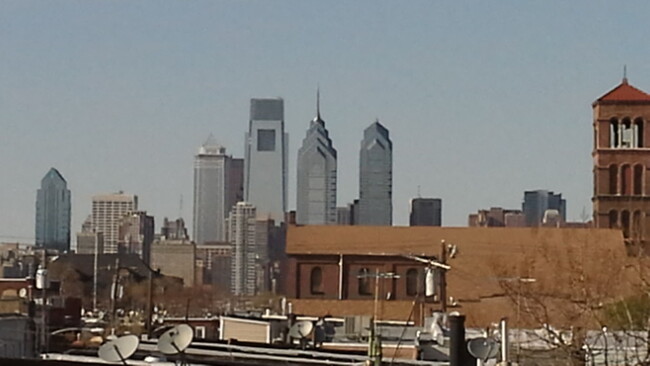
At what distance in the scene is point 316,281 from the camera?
316ft

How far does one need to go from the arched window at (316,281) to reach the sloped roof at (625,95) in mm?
19070

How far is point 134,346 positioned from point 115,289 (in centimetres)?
3997

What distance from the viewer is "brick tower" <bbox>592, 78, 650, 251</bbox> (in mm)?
97188

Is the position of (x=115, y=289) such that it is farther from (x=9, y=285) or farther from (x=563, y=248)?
(x=563, y=248)

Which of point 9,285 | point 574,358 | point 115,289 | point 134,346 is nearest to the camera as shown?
point 134,346

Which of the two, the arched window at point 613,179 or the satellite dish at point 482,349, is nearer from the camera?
the satellite dish at point 482,349

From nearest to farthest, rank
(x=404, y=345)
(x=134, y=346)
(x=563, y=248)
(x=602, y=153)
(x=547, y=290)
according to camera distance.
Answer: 1. (x=134, y=346)
2. (x=404, y=345)
3. (x=547, y=290)
4. (x=563, y=248)
5. (x=602, y=153)

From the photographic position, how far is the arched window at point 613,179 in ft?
319

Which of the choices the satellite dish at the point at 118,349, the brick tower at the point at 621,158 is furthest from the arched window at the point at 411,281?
the satellite dish at the point at 118,349

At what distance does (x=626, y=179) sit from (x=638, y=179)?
27.3 inches

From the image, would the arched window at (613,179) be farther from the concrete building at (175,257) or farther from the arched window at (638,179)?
the concrete building at (175,257)

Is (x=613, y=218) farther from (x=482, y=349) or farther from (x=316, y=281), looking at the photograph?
(x=482, y=349)

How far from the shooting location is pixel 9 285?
84.4m

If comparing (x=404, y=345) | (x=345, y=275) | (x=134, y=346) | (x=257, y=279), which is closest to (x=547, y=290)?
(x=404, y=345)
